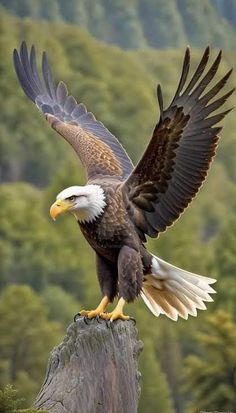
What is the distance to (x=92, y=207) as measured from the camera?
28.6 ft

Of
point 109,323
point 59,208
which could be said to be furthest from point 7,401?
point 59,208

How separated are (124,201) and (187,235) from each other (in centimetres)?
3807

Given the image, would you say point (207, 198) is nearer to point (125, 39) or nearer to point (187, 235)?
point (125, 39)

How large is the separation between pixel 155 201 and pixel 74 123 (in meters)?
2.18

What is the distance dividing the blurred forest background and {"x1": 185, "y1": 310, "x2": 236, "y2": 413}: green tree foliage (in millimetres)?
31

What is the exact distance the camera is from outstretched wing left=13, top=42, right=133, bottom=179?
9.84 m

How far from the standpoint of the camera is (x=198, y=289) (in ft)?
31.3

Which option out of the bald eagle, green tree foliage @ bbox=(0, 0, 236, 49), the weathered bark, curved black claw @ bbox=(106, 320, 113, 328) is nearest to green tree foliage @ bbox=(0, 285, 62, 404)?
green tree foliage @ bbox=(0, 0, 236, 49)

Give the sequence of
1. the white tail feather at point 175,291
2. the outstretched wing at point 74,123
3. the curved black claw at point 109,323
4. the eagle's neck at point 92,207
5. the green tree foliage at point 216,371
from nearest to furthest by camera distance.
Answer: the curved black claw at point 109,323 → the eagle's neck at point 92,207 → the white tail feather at point 175,291 → the outstretched wing at point 74,123 → the green tree foliage at point 216,371

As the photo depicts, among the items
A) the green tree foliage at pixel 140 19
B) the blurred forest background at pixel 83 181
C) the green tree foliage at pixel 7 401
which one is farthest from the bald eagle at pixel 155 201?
the green tree foliage at pixel 140 19

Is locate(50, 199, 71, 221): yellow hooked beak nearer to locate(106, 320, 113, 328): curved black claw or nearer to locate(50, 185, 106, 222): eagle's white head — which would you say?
locate(50, 185, 106, 222): eagle's white head

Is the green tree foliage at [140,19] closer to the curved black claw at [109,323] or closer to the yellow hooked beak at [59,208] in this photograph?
the yellow hooked beak at [59,208]

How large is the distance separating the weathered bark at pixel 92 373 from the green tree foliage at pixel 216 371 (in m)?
14.9

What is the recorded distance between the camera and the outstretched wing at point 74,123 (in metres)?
9.84
